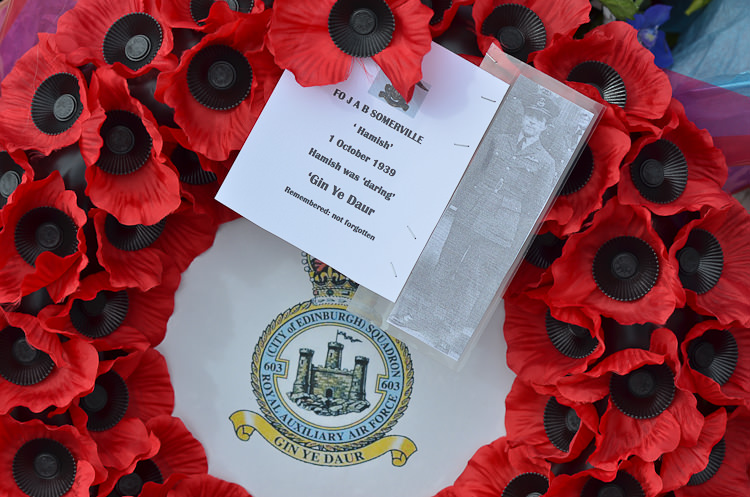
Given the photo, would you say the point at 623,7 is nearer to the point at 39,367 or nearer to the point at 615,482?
the point at 615,482

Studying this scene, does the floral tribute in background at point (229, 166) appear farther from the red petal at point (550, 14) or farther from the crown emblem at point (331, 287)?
the crown emblem at point (331, 287)

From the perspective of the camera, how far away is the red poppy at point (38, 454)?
2.61 ft

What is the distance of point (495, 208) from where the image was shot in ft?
2.46

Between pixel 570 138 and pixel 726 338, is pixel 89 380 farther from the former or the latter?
pixel 726 338

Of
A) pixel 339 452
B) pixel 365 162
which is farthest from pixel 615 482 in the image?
pixel 365 162

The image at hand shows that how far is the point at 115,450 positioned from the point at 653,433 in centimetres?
61

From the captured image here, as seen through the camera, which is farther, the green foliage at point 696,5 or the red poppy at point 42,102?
the green foliage at point 696,5

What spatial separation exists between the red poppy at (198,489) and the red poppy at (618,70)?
0.62m

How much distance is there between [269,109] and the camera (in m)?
0.75

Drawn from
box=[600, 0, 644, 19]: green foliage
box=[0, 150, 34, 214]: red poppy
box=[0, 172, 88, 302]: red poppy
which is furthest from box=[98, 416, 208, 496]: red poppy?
box=[600, 0, 644, 19]: green foliage

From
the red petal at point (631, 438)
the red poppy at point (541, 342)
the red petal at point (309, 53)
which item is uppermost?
the red petal at point (309, 53)

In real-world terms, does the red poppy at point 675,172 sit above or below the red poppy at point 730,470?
above


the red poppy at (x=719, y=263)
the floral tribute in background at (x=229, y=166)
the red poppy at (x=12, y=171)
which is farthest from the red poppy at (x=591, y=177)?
the red poppy at (x=12, y=171)

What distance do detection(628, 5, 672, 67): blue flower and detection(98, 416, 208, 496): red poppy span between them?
0.73 metres
